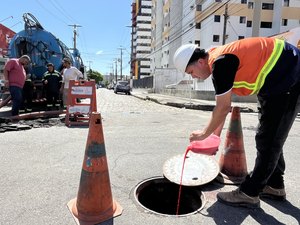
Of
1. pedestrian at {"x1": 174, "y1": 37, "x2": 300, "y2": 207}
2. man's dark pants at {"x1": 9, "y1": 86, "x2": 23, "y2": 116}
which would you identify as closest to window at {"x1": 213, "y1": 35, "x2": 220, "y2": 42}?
man's dark pants at {"x1": 9, "y1": 86, "x2": 23, "y2": 116}

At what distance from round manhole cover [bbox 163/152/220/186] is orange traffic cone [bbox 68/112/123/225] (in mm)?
1045

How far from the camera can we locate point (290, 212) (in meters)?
2.95

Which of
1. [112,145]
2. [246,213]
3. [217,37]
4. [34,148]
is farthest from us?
[217,37]

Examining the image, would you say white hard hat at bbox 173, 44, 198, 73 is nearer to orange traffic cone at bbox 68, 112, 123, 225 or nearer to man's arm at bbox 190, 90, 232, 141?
man's arm at bbox 190, 90, 232, 141

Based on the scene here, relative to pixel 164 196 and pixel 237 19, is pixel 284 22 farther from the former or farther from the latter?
pixel 164 196

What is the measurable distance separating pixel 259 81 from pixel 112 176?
2.21m

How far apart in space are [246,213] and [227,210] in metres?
0.18

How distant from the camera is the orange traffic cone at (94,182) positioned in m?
2.71

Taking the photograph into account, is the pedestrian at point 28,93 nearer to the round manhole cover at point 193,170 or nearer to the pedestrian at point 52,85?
the pedestrian at point 52,85

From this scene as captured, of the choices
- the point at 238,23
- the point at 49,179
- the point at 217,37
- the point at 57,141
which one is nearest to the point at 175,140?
the point at 57,141

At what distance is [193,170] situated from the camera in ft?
12.3

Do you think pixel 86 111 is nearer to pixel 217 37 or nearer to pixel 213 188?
pixel 213 188

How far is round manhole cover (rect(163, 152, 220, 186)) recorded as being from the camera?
3518 millimetres

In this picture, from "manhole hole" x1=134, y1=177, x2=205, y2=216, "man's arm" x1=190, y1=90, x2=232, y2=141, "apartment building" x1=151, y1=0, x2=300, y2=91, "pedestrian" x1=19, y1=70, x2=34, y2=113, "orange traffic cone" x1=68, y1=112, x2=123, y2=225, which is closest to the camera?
"man's arm" x1=190, y1=90, x2=232, y2=141
